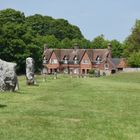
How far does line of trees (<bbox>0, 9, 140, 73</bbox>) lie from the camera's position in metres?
88.6

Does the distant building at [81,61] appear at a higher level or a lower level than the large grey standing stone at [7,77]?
higher

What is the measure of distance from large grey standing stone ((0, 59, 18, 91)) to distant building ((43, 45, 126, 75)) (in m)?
95.5

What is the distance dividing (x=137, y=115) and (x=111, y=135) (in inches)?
200

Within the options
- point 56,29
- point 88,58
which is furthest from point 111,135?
point 56,29

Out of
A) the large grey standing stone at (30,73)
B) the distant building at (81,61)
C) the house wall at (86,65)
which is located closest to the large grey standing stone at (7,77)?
Answer: the large grey standing stone at (30,73)

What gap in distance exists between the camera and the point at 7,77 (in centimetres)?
3161

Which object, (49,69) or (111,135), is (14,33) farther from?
(111,135)

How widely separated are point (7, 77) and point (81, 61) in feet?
334

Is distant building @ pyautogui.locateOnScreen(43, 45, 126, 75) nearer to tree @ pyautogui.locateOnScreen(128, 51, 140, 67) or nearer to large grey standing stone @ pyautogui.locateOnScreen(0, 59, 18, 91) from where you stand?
tree @ pyautogui.locateOnScreen(128, 51, 140, 67)

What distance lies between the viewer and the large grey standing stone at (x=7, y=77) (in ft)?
101

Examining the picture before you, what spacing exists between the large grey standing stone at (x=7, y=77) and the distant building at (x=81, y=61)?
9549 centimetres

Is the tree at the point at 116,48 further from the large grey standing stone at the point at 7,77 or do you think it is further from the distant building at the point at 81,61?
the large grey standing stone at the point at 7,77

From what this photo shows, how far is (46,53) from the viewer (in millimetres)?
137625

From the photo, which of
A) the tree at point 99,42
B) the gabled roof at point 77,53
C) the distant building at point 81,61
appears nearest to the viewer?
the distant building at point 81,61
